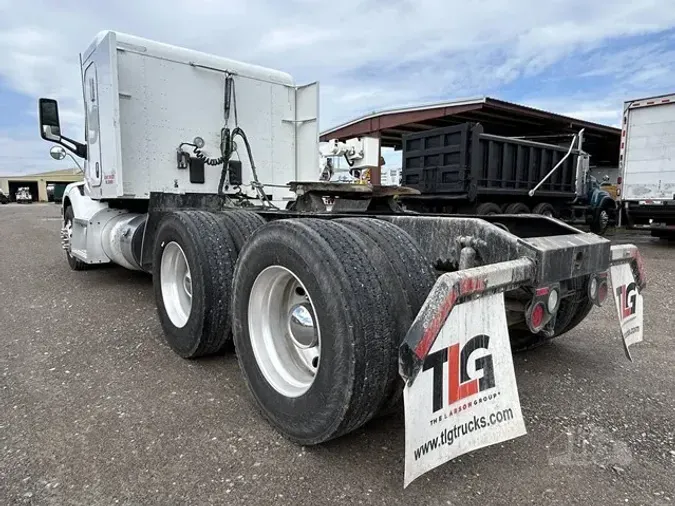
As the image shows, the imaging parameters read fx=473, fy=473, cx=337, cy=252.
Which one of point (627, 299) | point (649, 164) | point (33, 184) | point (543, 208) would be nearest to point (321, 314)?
point (627, 299)

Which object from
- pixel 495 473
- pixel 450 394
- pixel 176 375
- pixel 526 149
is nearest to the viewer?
pixel 450 394

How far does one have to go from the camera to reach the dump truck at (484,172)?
30.1 feet

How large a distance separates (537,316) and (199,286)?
6.90 feet

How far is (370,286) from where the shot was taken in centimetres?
201

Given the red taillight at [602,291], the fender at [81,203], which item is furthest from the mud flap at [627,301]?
the fender at [81,203]

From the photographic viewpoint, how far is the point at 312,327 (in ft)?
7.98

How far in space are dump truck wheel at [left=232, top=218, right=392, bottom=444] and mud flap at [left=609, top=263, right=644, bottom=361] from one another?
1539 mm

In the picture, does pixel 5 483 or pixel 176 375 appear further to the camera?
pixel 176 375

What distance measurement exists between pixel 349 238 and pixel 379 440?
102 centimetres

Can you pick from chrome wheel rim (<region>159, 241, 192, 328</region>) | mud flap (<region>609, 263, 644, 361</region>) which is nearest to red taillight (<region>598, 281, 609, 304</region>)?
mud flap (<region>609, 263, 644, 361</region>)

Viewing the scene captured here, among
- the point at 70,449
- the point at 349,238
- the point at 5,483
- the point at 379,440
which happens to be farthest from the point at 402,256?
the point at 5,483

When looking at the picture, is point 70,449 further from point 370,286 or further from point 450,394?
point 450,394

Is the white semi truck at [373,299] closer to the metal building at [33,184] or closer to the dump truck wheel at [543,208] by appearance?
the dump truck wheel at [543,208]

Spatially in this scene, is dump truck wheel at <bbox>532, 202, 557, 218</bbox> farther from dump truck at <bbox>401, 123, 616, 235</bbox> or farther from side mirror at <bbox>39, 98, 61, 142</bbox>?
side mirror at <bbox>39, 98, 61, 142</bbox>
